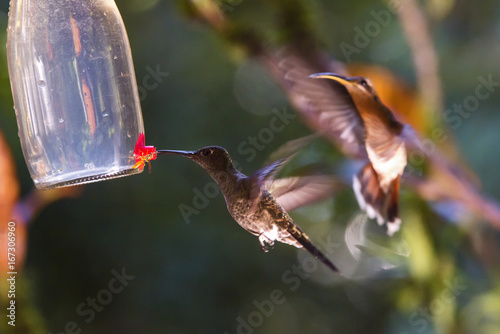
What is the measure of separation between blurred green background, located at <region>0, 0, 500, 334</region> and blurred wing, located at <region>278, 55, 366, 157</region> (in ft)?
5.36

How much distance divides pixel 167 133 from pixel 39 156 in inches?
Result: 84.3

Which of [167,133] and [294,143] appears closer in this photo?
[294,143]

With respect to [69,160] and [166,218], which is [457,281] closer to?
[166,218]

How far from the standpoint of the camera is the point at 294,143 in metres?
0.91

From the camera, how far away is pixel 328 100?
1.35m

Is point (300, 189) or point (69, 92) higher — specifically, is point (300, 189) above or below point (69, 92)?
below

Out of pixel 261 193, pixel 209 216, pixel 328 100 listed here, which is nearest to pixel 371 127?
pixel 328 100

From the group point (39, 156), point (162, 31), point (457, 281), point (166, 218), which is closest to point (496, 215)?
point (457, 281)

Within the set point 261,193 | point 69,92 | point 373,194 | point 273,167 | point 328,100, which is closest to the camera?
point 273,167

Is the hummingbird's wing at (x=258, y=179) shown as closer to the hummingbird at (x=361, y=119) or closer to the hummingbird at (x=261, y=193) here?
the hummingbird at (x=261, y=193)

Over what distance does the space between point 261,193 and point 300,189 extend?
0.30 feet

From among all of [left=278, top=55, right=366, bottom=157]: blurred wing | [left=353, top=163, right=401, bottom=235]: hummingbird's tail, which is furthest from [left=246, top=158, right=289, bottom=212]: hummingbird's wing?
[left=353, top=163, right=401, bottom=235]: hummingbird's tail

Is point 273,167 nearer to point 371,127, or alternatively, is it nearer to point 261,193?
point 261,193

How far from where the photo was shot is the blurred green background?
3.24 m
